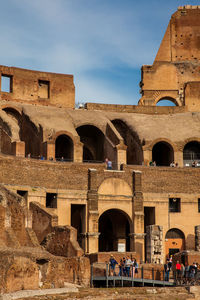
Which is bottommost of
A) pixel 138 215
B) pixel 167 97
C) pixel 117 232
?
pixel 117 232

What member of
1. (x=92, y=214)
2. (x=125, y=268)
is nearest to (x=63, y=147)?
(x=92, y=214)

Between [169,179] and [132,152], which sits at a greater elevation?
[132,152]

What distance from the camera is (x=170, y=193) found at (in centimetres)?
3928

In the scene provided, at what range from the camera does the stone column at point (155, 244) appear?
120 feet

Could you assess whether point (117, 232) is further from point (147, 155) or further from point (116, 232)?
point (147, 155)

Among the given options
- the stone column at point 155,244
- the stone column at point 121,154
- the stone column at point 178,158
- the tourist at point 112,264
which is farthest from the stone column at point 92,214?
the stone column at point 178,158

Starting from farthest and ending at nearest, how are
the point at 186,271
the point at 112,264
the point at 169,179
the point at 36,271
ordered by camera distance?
the point at 169,179, the point at 112,264, the point at 186,271, the point at 36,271

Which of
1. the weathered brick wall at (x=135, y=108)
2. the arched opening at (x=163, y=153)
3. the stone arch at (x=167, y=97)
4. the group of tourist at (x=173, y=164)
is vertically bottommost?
the group of tourist at (x=173, y=164)

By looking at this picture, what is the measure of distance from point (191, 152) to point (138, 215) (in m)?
9.67

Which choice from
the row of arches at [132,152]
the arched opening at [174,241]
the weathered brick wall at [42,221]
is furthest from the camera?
the row of arches at [132,152]

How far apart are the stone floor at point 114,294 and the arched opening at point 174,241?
45.1 ft

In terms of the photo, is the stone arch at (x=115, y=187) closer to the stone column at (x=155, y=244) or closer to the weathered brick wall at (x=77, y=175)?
the weathered brick wall at (x=77, y=175)

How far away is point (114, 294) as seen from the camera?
2233cm

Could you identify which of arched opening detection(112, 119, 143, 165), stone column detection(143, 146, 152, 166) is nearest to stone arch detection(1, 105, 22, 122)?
arched opening detection(112, 119, 143, 165)
